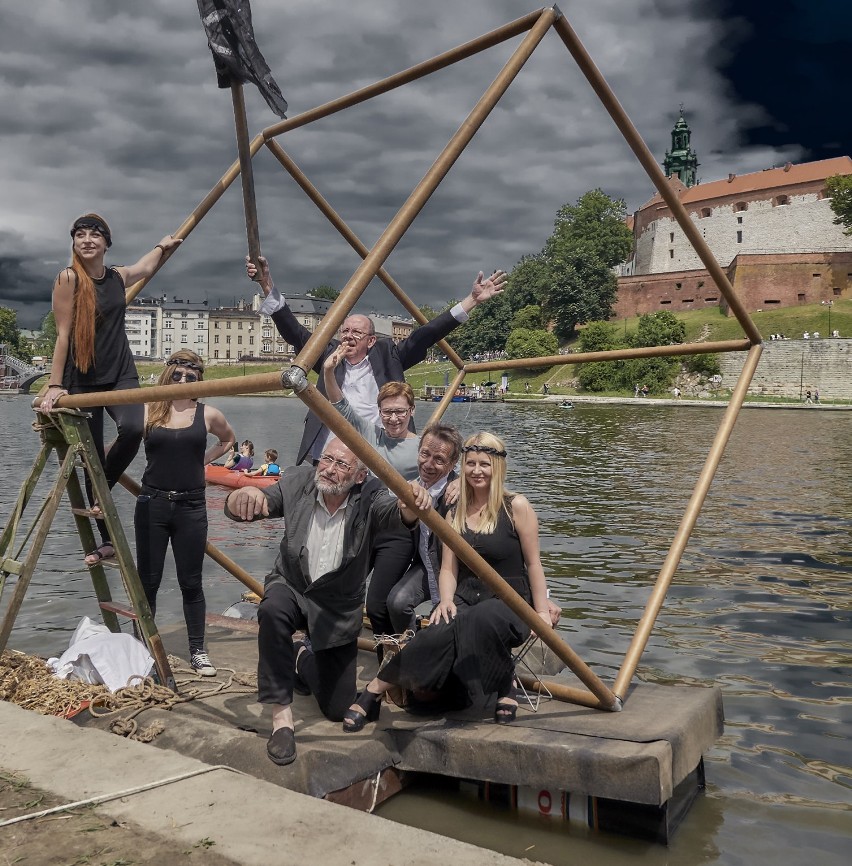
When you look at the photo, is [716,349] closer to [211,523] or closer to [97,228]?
[97,228]

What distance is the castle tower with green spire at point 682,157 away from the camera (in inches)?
5217

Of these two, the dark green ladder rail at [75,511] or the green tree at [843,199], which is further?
the green tree at [843,199]

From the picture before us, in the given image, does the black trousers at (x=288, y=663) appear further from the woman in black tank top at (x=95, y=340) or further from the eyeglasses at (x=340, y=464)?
the woman in black tank top at (x=95, y=340)

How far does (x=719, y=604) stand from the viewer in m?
10.0

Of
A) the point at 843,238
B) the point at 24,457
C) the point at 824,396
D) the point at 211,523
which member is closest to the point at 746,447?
the point at 211,523

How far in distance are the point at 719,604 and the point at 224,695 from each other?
22.2 feet

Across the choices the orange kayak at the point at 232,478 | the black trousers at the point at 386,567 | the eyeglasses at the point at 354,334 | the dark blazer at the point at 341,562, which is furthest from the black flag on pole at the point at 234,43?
the orange kayak at the point at 232,478

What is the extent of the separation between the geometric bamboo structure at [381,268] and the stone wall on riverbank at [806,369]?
242 ft

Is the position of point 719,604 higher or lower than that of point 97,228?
lower

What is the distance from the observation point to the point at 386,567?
5594 mm

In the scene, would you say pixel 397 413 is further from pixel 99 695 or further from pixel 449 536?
pixel 99 695

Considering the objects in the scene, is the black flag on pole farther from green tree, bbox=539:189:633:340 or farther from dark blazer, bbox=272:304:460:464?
green tree, bbox=539:189:633:340

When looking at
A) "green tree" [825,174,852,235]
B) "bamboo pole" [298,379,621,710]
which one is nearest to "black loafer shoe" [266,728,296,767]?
"bamboo pole" [298,379,621,710]

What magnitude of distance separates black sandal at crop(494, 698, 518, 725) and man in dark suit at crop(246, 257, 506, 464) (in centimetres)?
200
